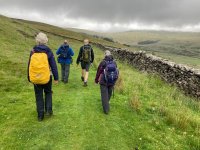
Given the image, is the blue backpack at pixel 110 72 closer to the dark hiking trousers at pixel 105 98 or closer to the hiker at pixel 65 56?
the dark hiking trousers at pixel 105 98

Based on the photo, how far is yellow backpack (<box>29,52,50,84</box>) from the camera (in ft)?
27.8

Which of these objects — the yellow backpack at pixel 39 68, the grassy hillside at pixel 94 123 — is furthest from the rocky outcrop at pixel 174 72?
the yellow backpack at pixel 39 68

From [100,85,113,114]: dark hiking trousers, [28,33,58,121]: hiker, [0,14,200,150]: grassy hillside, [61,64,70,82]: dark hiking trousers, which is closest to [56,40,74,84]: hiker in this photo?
[61,64,70,82]: dark hiking trousers

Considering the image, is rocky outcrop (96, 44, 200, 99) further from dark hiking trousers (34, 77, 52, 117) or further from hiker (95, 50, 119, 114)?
dark hiking trousers (34, 77, 52, 117)

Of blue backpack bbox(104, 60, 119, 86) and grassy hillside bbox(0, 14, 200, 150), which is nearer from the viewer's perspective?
grassy hillside bbox(0, 14, 200, 150)

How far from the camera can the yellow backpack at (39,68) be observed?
846 cm

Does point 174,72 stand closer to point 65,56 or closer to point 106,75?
point 65,56

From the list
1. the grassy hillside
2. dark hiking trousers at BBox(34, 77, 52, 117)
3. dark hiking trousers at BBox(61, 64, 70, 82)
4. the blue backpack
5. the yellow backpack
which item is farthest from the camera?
dark hiking trousers at BBox(61, 64, 70, 82)

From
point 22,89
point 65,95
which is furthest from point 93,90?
point 22,89

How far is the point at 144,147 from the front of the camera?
8148 millimetres

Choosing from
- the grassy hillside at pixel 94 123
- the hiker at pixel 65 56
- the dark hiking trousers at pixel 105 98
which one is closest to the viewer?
the grassy hillside at pixel 94 123

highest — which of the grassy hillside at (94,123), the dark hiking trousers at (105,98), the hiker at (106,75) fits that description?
the hiker at (106,75)

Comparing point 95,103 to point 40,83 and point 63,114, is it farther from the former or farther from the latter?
point 40,83

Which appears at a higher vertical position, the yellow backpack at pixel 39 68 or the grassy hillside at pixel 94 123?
the yellow backpack at pixel 39 68
